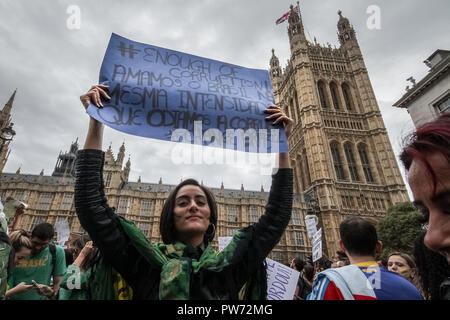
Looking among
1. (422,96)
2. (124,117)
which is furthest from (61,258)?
(422,96)

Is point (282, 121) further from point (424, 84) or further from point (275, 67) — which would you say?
point (275, 67)

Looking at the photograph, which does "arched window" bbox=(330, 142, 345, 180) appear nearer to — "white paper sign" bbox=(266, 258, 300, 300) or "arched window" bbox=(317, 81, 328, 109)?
"arched window" bbox=(317, 81, 328, 109)

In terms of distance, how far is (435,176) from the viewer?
0.97 metres

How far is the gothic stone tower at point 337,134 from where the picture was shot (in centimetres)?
3262

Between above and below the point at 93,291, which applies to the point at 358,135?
above

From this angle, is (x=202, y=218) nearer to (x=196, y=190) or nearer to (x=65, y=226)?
(x=196, y=190)

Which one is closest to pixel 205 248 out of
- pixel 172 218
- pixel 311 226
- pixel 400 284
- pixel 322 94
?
pixel 172 218

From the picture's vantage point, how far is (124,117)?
6.46 feet

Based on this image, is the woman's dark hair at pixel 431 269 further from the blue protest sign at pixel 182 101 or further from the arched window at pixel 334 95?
the arched window at pixel 334 95

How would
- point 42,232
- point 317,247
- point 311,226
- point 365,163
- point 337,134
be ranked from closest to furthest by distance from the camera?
point 42,232, point 317,247, point 311,226, point 365,163, point 337,134

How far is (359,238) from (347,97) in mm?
46885

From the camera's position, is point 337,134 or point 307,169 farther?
point 307,169

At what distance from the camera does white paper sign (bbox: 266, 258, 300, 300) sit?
3.76 m
